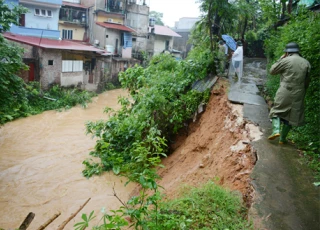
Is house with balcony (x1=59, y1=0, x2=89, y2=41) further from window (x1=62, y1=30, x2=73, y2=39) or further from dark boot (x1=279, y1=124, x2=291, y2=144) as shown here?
dark boot (x1=279, y1=124, x2=291, y2=144)

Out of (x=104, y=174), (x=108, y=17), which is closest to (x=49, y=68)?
(x=108, y=17)

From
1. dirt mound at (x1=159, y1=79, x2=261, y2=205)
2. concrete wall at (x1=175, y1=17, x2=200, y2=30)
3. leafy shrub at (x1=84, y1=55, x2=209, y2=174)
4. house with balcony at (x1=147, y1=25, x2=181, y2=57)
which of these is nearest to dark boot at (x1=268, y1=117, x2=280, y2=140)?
dirt mound at (x1=159, y1=79, x2=261, y2=205)

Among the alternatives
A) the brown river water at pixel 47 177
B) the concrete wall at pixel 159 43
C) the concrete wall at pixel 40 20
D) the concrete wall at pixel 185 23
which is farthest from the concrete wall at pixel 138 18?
the brown river water at pixel 47 177

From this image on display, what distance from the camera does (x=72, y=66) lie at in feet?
70.1

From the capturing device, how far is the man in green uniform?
4.59 metres

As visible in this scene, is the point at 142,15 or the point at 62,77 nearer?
the point at 62,77

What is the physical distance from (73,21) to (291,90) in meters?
25.7

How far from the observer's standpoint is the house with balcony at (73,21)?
25.2 metres

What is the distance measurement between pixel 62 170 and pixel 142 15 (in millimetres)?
26224

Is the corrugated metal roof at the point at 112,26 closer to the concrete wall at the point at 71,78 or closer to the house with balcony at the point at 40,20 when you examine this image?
the house with balcony at the point at 40,20

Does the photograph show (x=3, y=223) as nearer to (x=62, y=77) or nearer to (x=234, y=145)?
(x=234, y=145)

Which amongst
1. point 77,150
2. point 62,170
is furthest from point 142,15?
point 62,170

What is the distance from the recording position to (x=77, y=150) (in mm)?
11547

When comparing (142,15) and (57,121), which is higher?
(142,15)
